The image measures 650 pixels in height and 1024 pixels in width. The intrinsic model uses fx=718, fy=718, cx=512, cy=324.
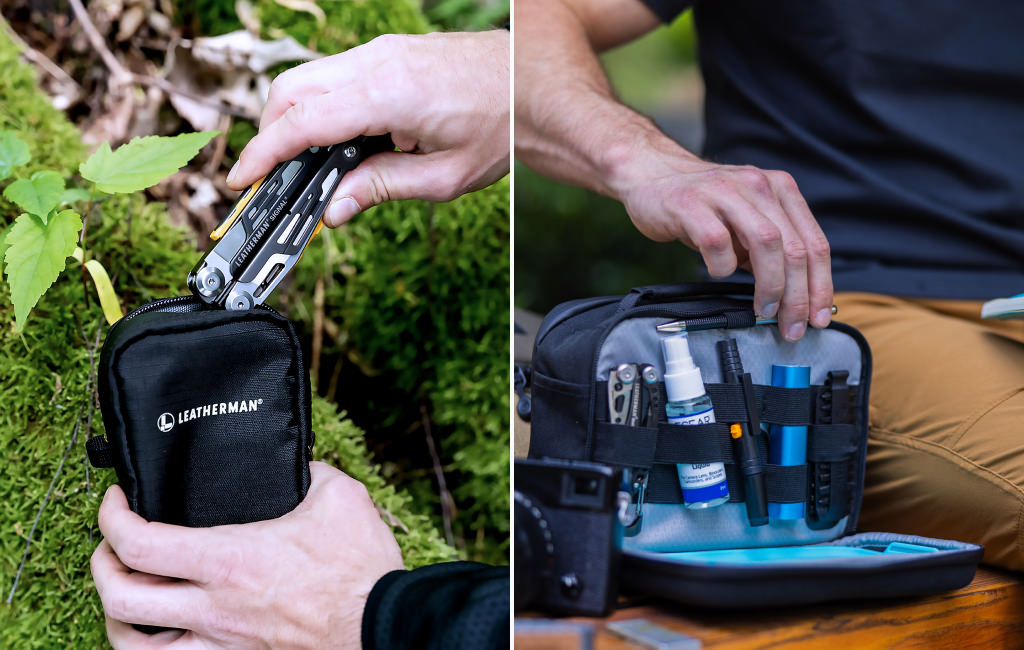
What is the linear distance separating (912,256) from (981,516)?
1.04 ft

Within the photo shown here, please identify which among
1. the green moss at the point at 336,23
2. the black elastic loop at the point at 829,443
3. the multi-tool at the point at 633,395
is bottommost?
the black elastic loop at the point at 829,443

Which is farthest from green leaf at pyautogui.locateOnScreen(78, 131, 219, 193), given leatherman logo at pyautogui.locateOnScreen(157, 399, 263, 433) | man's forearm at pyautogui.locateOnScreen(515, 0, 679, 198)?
man's forearm at pyautogui.locateOnScreen(515, 0, 679, 198)

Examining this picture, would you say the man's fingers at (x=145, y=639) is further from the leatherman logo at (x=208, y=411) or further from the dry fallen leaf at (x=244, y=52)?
the dry fallen leaf at (x=244, y=52)

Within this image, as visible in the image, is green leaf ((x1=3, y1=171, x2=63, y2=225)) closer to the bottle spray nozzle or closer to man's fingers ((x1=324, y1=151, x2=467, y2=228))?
man's fingers ((x1=324, y1=151, x2=467, y2=228))

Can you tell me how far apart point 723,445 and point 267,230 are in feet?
1.69

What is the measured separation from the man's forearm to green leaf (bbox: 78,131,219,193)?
366 millimetres

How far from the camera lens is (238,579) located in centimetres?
75

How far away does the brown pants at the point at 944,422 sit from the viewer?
2.52ft

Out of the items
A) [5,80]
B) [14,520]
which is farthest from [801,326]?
[5,80]

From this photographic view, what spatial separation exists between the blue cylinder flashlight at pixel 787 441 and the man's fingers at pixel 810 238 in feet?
0.23

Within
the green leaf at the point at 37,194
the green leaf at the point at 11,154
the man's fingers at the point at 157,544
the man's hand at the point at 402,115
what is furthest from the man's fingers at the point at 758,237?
the green leaf at the point at 11,154

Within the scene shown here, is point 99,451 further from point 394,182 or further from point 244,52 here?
point 244,52

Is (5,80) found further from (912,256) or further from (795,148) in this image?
(912,256)

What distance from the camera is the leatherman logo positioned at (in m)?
0.72
